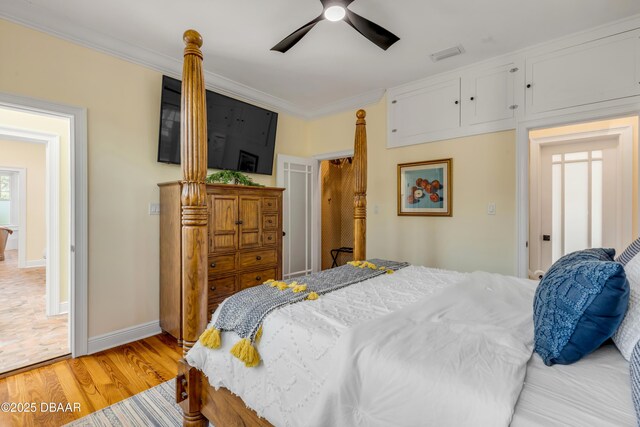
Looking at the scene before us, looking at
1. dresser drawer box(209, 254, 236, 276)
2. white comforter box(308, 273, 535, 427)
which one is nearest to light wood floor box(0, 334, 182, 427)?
dresser drawer box(209, 254, 236, 276)

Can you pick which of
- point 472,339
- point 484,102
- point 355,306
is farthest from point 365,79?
point 472,339

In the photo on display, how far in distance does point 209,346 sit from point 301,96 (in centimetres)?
334

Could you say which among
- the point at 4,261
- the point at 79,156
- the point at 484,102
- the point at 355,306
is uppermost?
the point at 484,102

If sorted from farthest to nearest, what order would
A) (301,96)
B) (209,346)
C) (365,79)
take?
(301,96) → (365,79) → (209,346)

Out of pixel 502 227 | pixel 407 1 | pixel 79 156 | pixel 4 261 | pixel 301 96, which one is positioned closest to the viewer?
pixel 407 1

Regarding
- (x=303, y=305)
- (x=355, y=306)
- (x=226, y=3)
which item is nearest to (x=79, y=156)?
(x=226, y=3)

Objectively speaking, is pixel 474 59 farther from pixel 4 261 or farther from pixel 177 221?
pixel 4 261

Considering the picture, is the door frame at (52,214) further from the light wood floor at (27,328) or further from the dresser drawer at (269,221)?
the dresser drawer at (269,221)

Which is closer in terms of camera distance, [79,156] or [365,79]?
[79,156]

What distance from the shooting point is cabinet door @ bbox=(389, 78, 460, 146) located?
10.7 feet

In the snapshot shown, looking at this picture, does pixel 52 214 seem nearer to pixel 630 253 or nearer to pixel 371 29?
pixel 371 29

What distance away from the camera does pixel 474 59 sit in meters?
3.02

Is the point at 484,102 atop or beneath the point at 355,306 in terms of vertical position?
atop

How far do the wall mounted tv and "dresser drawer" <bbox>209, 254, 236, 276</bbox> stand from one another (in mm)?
1045
